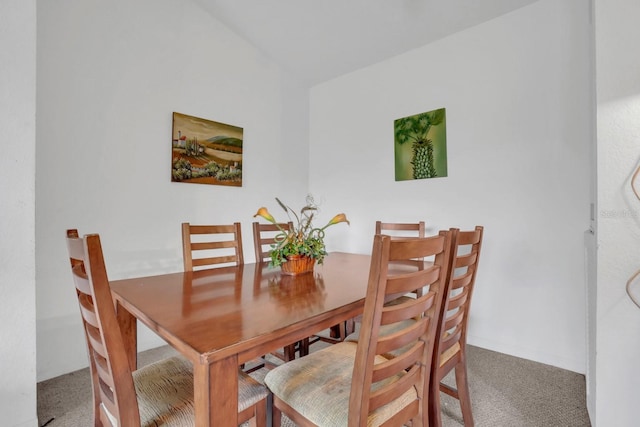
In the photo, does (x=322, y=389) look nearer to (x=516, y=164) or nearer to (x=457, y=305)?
(x=457, y=305)

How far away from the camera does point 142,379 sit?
1083 millimetres

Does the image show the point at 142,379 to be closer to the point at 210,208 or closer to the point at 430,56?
the point at 210,208

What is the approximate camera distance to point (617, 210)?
1.26 m

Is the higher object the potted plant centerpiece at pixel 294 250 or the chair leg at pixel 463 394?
the potted plant centerpiece at pixel 294 250

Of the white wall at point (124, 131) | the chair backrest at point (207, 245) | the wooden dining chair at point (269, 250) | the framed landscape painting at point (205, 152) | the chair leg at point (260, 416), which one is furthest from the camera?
the framed landscape painting at point (205, 152)

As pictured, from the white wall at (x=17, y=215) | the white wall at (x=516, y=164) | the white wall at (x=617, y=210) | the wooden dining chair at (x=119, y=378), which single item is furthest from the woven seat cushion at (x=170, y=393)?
the white wall at (x=516, y=164)

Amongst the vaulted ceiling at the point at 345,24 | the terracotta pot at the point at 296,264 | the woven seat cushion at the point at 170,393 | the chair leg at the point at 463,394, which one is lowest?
the chair leg at the point at 463,394

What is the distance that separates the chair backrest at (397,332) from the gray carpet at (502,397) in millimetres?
840

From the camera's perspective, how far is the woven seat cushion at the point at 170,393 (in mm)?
915

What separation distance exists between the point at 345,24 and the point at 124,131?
2120 millimetres

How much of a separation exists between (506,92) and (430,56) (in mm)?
790

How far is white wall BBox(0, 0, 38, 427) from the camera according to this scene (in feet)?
4.70

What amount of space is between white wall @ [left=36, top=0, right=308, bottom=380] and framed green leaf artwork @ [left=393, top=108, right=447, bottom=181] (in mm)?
1535

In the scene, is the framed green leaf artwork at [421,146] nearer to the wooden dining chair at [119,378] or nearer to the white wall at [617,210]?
the white wall at [617,210]
